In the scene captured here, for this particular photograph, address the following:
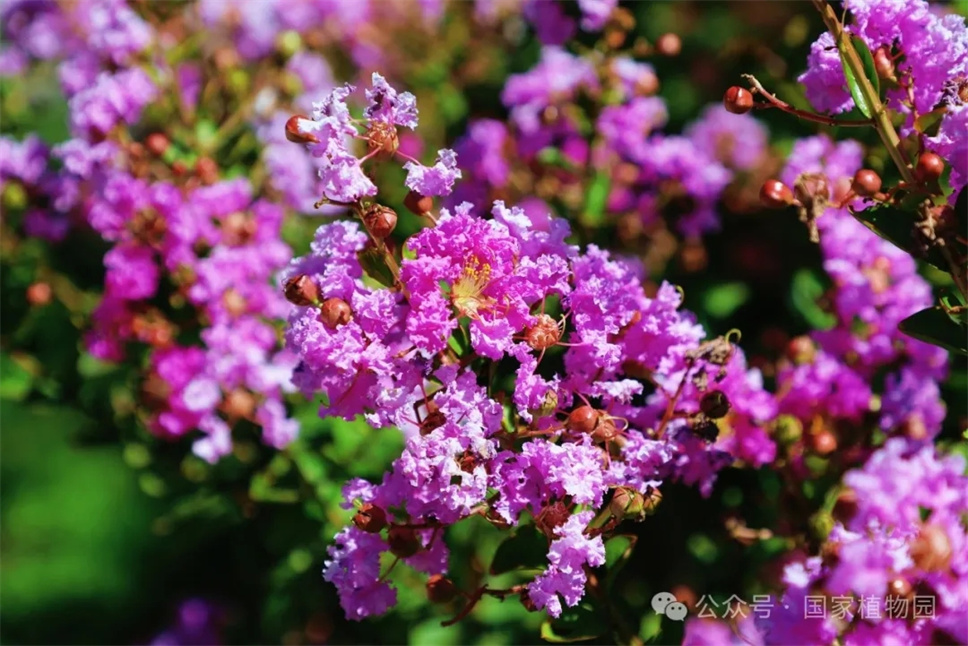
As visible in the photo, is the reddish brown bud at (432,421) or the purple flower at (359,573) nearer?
the reddish brown bud at (432,421)

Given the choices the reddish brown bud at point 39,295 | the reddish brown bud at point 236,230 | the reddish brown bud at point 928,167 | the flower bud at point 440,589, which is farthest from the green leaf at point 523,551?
the reddish brown bud at point 39,295

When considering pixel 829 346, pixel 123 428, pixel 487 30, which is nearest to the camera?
pixel 829 346

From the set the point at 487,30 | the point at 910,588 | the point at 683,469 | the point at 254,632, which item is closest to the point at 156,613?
the point at 254,632

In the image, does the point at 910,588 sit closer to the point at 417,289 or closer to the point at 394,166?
the point at 417,289

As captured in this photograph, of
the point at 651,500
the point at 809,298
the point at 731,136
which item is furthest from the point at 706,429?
the point at 731,136

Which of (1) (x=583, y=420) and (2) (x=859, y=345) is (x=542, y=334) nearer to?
(1) (x=583, y=420)

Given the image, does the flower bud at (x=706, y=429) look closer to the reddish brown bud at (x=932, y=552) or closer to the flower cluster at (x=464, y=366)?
the flower cluster at (x=464, y=366)

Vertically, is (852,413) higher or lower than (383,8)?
higher

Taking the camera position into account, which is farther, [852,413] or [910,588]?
[852,413]
